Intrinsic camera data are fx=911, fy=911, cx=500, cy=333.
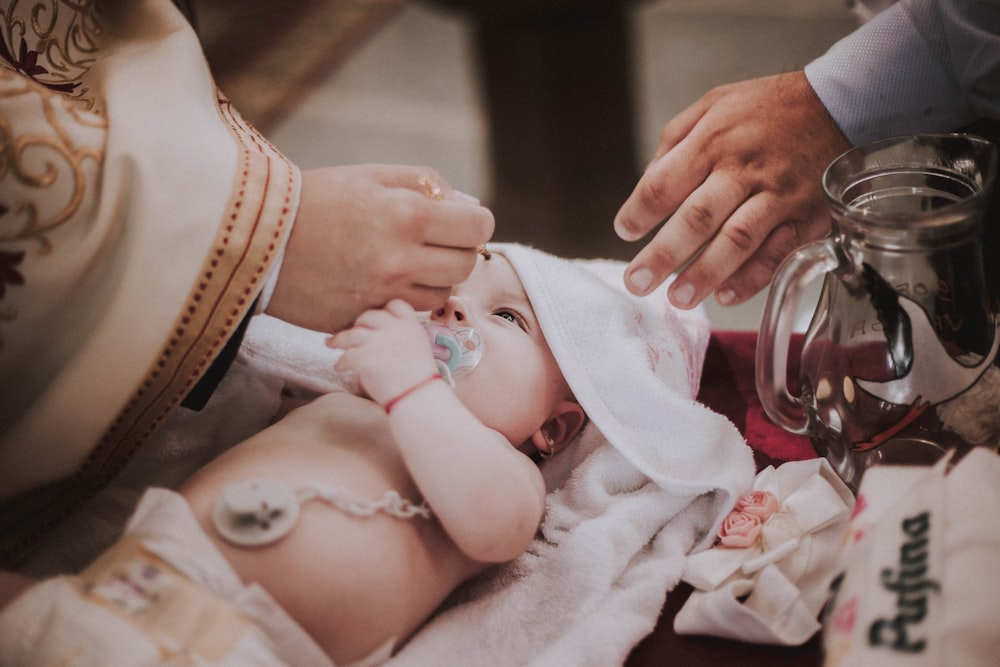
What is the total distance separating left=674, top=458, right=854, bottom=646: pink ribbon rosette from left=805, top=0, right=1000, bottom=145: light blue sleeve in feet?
1.20

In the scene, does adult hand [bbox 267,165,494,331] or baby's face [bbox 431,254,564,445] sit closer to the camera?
adult hand [bbox 267,165,494,331]

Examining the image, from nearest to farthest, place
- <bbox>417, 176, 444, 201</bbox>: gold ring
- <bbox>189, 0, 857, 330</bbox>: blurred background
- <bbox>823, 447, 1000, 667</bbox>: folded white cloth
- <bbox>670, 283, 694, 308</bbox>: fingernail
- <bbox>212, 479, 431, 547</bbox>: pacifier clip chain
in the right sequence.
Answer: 1. <bbox>823, 447, 1000, 667</bbox>: folded white cloth
2. <bbox>212, 479, 431, 547</bbox>: pacifier clip chain
3. <bbox>417, 176, 444, 201</bbox>: gold ring
4. <bbox>670, 283, 694, 308</bbox>: fingernail
5. <bbox>189, 0, 857, 330</bbox>: blurred background

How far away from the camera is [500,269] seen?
3.02 ft

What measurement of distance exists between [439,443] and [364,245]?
0.54 ft

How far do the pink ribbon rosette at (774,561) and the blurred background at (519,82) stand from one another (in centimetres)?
91

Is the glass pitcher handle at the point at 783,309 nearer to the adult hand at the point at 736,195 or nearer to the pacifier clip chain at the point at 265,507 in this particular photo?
the adult hand at the point at 736,195

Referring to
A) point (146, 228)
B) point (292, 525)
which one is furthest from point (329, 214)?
point (292, 525)

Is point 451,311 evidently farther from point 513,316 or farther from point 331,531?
point 331,531

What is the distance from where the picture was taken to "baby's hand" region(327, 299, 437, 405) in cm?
70

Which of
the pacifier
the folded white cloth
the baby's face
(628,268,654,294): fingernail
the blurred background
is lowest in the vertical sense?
the blurred background

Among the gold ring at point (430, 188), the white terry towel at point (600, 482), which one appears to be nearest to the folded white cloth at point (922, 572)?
the white terry towel at point (600, 482)

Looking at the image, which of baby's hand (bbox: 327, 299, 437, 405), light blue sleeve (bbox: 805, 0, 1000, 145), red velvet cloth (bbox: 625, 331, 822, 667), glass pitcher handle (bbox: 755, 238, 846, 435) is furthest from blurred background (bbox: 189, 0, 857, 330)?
baby's hand (bbox: 327, 299, 437, 405)

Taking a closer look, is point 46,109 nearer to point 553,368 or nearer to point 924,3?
point 553,368

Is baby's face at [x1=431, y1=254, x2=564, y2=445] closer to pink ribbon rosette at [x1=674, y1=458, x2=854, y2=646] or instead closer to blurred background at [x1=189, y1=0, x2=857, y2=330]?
pink ribbon rosette at [x1=674, y1=458, x2=854, y2=646]
